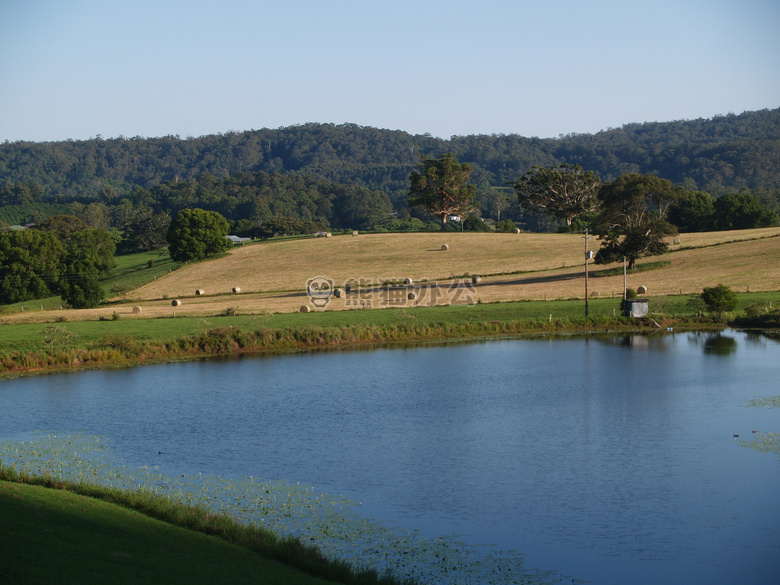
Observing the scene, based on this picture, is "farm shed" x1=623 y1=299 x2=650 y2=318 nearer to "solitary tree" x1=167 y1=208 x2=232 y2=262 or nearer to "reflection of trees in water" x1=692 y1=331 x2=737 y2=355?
"reflection of trees in water" x1=692 y1=331 x2=737 y2=355

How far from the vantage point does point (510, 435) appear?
88.8 feet

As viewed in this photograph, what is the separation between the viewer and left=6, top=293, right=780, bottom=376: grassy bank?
45188 millimetres

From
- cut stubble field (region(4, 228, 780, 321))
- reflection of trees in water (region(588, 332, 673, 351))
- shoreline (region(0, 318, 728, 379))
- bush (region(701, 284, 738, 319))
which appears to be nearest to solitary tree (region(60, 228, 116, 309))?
cut stubble field (region(4, 228, 780, 321))

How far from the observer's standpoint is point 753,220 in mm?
101188

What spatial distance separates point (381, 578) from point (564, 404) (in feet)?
61.4

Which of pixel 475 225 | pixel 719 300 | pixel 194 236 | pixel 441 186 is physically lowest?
pixel 719 300

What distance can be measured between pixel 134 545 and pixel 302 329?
35.9 m

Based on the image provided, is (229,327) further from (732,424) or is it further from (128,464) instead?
(732,424)

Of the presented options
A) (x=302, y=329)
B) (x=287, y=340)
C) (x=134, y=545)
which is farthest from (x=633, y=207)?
(x=134, y=545)

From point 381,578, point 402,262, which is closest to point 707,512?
point 381,578

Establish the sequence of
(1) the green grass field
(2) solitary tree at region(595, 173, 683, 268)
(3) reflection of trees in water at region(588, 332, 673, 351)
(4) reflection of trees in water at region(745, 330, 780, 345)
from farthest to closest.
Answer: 1. (2) solitary tree at region(595, 173, 683, 268)
2. (4) reflection of trees in water at region(745, 330, 780, 345)
3. (3) reflection of trees in water at region(588, 332, 673, 351)
4. (1) the green grass field

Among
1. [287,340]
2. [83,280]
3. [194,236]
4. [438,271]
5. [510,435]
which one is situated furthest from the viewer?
[194,236]

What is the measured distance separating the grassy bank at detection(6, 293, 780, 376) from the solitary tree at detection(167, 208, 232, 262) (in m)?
39.2

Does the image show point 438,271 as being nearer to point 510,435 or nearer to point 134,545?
point 510,435
